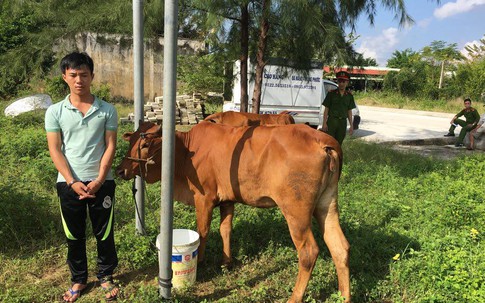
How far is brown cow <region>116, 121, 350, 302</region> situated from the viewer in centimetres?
294

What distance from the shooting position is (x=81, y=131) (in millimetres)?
2799

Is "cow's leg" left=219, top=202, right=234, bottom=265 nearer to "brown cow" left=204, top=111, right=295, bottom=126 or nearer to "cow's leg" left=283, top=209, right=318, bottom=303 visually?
"cow's leg" left=283, top=209, right=318, bottom=303

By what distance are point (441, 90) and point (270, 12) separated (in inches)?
1000

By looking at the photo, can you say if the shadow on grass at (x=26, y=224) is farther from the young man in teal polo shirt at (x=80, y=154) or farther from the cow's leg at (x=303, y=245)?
the cow's leg at (x=303, y=245)

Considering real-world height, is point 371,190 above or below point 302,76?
below

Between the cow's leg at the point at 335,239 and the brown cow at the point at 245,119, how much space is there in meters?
2.08

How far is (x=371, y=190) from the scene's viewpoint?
5.71m

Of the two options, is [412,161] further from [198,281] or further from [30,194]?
[30,194]

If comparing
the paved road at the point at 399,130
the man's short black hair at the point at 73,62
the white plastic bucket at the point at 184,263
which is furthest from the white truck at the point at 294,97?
the man's short black hair at the point at 73,62

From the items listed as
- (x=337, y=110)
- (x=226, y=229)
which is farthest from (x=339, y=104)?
(x=226, y=229)

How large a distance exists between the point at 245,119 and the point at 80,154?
2.57 meters

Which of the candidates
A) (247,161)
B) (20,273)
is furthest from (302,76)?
(20,273)

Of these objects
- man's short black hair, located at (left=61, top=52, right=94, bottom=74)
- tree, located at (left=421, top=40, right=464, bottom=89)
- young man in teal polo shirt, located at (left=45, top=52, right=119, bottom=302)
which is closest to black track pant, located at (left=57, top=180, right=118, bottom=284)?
young man in teal polo shirt, located at (left=45, top=52, right=119, bottom=302)

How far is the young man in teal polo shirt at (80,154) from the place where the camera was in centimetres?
275
